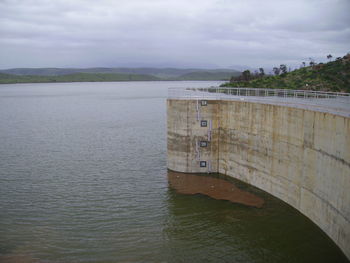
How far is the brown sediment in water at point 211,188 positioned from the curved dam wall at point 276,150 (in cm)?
100

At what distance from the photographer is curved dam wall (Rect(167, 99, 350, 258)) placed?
1688cm

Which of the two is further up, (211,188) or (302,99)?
(302,99)

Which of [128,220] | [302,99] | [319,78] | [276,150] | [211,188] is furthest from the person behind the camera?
[319,78]

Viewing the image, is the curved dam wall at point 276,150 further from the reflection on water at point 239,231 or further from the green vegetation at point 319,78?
the green vegetation at point 319,78

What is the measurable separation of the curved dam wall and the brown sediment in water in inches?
39.4

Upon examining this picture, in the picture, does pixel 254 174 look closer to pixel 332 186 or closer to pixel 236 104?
pixel 236 104

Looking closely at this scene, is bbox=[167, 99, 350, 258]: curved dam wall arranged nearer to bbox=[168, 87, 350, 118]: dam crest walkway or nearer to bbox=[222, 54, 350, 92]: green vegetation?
bbox=[168, 87, 350, 118]: dam crest walkway

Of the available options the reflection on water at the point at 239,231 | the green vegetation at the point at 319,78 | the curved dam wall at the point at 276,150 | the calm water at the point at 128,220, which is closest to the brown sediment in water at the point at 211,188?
the reflection on water at the point at 239,231

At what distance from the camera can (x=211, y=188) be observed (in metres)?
25.9

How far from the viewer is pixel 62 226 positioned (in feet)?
67.2

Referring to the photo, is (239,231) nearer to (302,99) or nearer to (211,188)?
(211,188)

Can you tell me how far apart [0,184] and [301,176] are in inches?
838

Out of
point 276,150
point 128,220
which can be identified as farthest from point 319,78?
point 128,220

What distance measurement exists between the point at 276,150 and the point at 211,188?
5.57 meters
